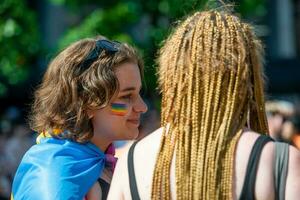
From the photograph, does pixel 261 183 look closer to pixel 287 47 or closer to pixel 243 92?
pixel 243 92

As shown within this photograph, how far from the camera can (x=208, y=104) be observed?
2225 mm

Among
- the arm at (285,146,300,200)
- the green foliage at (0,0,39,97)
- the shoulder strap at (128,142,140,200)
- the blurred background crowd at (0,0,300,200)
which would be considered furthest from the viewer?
the green foliage at (0,0,39,97)

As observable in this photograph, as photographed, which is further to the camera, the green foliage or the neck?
the green foliage

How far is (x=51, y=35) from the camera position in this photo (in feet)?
53.0

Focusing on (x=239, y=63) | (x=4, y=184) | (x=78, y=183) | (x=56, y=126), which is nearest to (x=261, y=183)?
(x=239, y=63)

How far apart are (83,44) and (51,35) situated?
13259 mm

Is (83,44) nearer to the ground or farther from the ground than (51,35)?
farther from the ground

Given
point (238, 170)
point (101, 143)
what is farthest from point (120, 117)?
point (238, 170)

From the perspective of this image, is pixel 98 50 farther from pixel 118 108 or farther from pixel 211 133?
pixel 211 133

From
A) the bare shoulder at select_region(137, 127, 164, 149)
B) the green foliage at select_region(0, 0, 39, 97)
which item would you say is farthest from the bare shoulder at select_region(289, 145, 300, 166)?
the green foliage at select_region(0, 0, 39, 97)

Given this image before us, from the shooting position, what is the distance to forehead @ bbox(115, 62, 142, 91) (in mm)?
2992

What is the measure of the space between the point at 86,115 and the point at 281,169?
1054mm

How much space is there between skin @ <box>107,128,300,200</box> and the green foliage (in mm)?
6514

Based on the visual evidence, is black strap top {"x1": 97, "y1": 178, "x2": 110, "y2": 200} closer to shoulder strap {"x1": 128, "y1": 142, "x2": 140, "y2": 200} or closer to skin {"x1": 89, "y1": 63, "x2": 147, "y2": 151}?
skin {"x1": 89, "y1": 63, "x2": 147, "y2": 151}
